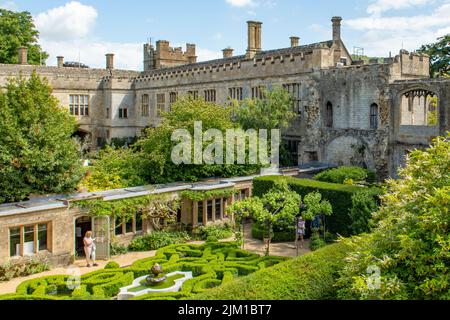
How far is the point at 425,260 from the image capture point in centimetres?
793

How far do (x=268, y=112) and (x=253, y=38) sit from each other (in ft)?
28.6

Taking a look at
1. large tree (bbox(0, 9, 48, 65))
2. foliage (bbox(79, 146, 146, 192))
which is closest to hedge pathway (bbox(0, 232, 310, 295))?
foliage (bbox(79, 146, 146, 192))

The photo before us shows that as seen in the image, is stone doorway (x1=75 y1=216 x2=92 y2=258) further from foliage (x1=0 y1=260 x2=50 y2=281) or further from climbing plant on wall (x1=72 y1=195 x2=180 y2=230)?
foliage (x1=0 y1=260 x2=50 y2=281)

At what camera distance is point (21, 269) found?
15.5 meters

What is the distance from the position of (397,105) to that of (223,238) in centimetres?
970

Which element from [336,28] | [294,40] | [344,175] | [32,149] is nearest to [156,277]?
[32,149]

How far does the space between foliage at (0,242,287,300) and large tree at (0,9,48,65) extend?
1393 inches

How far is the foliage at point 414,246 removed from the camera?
772 centimetres

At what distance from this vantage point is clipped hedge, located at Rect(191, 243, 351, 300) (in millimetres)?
8648

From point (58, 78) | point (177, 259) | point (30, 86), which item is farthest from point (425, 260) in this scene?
point (58, 78)

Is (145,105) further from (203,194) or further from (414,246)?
(414,246)
